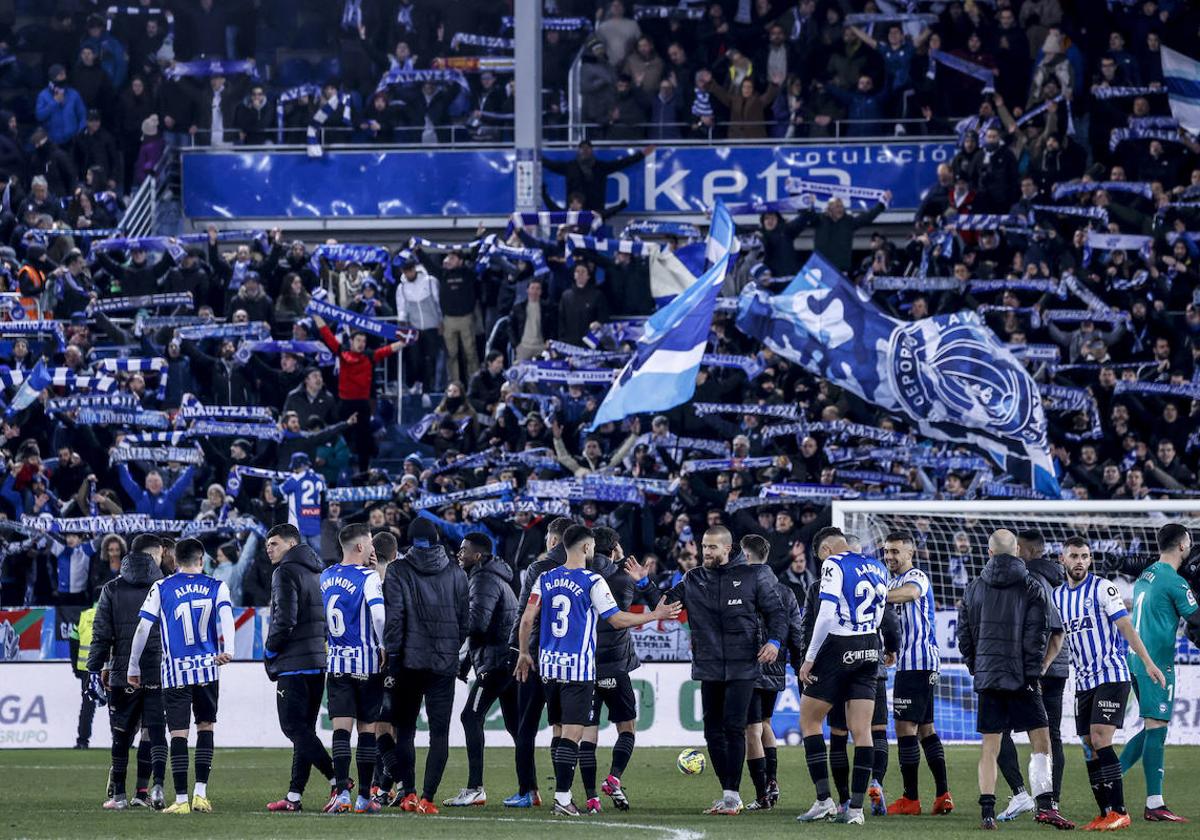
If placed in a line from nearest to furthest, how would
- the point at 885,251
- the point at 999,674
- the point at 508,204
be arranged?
the point at 999,674
the point at 885,251
the point at 508,204

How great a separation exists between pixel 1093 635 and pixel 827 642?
6.18 ft

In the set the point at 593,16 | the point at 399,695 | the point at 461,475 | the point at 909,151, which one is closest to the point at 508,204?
the point at 593,16

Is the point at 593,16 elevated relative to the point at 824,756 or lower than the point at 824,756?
elevated

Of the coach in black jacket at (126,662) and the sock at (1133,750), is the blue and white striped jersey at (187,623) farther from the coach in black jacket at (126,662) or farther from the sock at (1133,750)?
the sock at (1133,750)

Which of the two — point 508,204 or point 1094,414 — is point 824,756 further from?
point 508,204

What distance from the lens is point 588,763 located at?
13.6 m

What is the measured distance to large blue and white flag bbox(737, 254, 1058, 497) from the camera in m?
21.4

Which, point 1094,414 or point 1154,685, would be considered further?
point 1094,414

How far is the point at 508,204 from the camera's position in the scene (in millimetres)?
31094

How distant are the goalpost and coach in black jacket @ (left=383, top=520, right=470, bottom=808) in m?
7.05

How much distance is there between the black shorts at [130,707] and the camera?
14097mm

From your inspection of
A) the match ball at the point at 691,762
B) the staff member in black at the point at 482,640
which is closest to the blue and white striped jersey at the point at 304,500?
the match ball at the point at 691,762

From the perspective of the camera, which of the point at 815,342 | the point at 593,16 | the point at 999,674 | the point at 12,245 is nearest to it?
the point at 999,674

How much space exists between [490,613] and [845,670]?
2.84 metres
